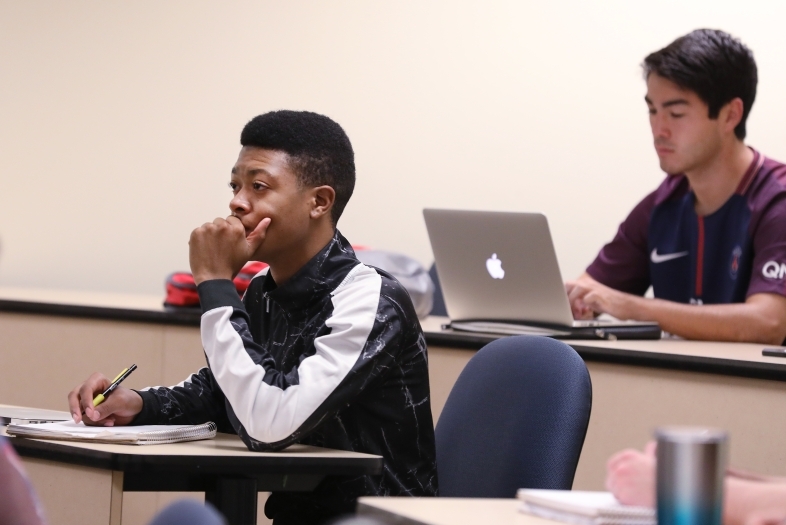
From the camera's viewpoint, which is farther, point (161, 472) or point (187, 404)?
point (187, 404)

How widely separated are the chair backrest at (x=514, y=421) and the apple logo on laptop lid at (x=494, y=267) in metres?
0.77

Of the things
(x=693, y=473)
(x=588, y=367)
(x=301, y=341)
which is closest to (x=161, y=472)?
(x=301, y=341)

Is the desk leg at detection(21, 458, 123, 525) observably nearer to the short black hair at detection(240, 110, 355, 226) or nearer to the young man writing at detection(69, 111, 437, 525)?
the young man writing at detection(69, 111, 437, 525)

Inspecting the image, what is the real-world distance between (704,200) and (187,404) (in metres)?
1.63

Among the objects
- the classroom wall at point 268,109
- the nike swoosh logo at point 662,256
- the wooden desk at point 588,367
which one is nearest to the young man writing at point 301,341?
the wooden desk at point 588,367

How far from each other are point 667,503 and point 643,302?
1.93 metres

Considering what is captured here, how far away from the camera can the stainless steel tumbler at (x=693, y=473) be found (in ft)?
2.64

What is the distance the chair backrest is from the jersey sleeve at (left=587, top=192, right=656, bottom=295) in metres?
1.42

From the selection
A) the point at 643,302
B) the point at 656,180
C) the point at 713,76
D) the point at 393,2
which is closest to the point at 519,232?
the point at 643,302

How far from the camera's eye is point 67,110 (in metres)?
4.12

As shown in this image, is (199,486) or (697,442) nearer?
(697,442)

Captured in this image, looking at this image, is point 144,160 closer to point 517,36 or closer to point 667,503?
point 517,36

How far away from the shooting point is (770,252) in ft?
8.78

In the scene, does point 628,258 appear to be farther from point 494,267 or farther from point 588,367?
point 588,367
